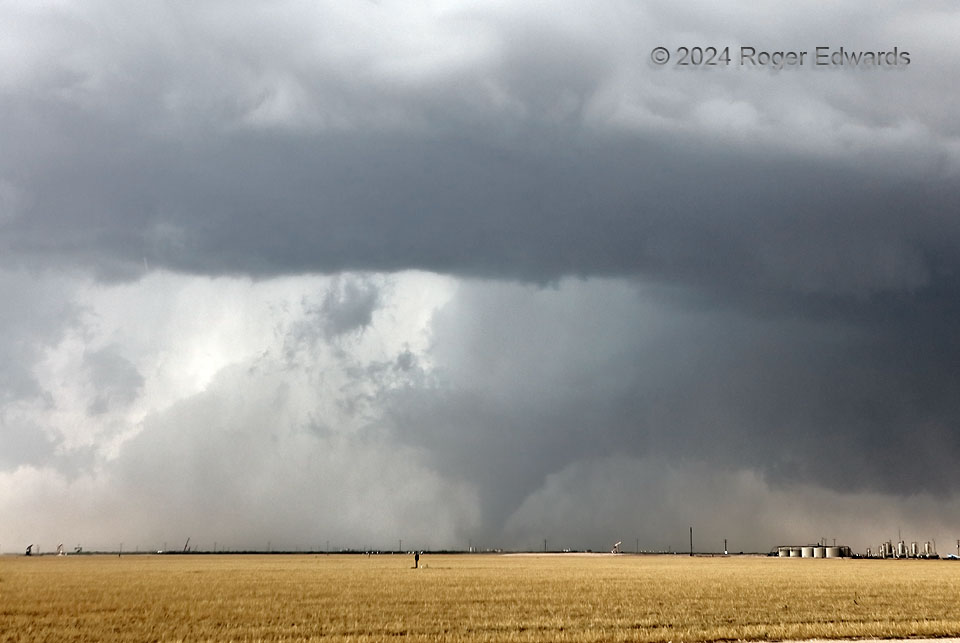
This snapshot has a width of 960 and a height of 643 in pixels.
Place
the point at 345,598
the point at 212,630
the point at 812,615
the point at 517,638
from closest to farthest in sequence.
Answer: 1. the point at 517,638
2. the point at 212,630
3. the point at 812,615
4. the point at 345,598

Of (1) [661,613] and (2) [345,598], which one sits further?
(2) [345,598]

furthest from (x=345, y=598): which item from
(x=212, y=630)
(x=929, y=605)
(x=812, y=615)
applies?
(x=929, y=605)

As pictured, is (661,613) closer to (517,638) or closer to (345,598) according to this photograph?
(517,638)

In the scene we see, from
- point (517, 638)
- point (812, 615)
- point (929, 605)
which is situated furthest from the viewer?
point (929, 605)

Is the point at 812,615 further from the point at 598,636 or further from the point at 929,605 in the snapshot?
the point at 598,636

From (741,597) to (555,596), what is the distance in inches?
608

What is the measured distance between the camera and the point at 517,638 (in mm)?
43312

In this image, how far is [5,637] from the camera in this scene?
45.4 meters

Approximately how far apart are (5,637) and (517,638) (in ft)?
88.9

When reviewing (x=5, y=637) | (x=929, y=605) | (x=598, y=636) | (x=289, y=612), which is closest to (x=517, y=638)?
(x=598, y=636)

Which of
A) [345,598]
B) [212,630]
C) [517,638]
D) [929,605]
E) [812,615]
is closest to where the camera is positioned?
[517,638]

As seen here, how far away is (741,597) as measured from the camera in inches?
2813

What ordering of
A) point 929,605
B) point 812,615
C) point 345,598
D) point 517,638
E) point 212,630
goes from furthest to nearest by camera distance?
point 345,598
point 929,605
point 812,615
point 212,630
point 517,638

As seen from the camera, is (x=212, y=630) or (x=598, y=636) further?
(x=212, y=630)
